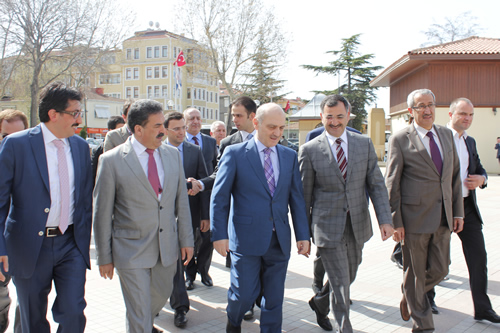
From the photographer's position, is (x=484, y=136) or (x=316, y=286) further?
(x=484, y=136)

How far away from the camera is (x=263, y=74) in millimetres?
40031

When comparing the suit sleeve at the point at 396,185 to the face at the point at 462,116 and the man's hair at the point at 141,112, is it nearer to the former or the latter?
the face at the point at 462,116

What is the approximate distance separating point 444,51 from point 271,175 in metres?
25.8

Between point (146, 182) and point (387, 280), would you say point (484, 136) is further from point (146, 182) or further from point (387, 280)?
point (146, 182)

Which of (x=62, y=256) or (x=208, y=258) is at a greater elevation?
(x=62, y=256)

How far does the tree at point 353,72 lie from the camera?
4638cm

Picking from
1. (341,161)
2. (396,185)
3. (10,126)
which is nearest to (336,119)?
(341,161)

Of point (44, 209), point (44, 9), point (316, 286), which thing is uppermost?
point (44, 9)

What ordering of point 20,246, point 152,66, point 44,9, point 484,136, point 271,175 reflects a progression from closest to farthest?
point 20,246, point 271,175, point 484,136, point 44,9, point 152,66

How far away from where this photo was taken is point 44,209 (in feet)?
10.7

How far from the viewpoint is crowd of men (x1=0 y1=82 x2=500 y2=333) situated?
3.29m

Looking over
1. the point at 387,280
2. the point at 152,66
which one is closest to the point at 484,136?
the point at 387,280

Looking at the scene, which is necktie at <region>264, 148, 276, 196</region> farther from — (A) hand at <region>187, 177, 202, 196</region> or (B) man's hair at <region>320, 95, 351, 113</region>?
(A) hand at <region>187, 177, 202, 196</region>

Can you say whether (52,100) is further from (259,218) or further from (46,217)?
(259,218)
